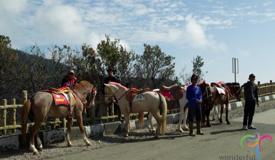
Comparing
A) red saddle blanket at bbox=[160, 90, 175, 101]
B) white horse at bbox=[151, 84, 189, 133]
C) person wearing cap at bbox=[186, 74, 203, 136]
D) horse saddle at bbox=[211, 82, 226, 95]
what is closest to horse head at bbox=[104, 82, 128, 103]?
white horse at bbox=[151, 84, 189, 133]

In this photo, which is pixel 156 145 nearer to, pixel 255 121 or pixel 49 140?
pixel 49 140

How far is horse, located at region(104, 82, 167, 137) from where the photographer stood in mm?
13773

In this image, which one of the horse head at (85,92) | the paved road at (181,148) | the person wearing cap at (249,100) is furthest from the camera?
the person wearing cap at (249,100)

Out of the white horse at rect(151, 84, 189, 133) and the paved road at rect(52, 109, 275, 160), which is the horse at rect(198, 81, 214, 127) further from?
the paved road at rect(52, 109, 275, 160)

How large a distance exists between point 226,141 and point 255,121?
20.3 ft

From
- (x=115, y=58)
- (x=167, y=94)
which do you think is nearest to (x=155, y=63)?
(x=115, y=58)

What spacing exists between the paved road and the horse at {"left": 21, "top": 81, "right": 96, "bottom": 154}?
1.16 meters

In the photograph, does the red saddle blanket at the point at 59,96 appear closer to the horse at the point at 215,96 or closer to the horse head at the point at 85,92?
the horse head at the point at 85,92

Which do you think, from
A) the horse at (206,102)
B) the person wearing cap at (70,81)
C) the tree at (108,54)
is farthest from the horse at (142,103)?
the tree at (108,54)

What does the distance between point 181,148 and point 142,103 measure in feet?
9.77

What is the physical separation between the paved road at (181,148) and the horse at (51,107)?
45.6 inches

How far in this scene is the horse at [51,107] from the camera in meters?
11.0

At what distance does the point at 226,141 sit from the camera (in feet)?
40.2

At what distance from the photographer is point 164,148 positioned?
1131 centimetres
